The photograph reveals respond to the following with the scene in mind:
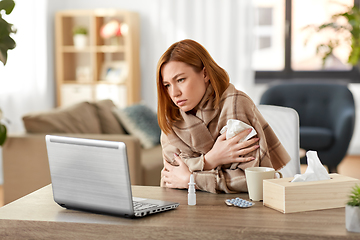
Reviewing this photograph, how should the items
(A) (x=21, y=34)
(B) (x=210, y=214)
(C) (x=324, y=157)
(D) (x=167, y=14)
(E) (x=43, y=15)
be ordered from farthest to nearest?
(D) (x=167, y=14) → (E) (x=43, y=15) → (A) (x=21, y=34) → (C) (x=324, y=157) → (B) (x=210, y=214)

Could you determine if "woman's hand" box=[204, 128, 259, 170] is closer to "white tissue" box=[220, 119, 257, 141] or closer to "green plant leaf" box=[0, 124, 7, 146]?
"white tissue" box=[220, 119, 257, 141]

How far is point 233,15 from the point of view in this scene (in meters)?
5.58

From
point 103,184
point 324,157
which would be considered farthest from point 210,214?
point 324,157

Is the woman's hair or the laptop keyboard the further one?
the woman's hair

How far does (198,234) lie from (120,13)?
467 centimetres

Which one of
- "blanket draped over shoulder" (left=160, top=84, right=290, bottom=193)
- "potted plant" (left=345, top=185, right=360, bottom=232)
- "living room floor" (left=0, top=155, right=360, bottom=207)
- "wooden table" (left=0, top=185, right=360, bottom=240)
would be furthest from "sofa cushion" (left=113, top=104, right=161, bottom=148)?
"potted plant" (left=345, top=185, right=360, bottom=232)

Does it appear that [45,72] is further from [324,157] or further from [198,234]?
[198,234]

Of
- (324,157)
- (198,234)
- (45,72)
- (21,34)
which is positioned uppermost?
(21,34)

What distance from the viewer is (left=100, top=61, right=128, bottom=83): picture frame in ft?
18.2

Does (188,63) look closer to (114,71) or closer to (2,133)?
(2,133)

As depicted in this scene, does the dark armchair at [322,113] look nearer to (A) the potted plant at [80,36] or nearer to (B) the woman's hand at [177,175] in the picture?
(A) the potted plant at [80,36]

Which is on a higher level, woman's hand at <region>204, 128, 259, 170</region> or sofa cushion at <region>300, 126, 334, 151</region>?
woman's hand at <region>204, 128, 259, 170</region>

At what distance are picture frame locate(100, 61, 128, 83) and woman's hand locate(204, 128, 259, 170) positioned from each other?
419 cm

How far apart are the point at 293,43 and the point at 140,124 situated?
2.94 metres
